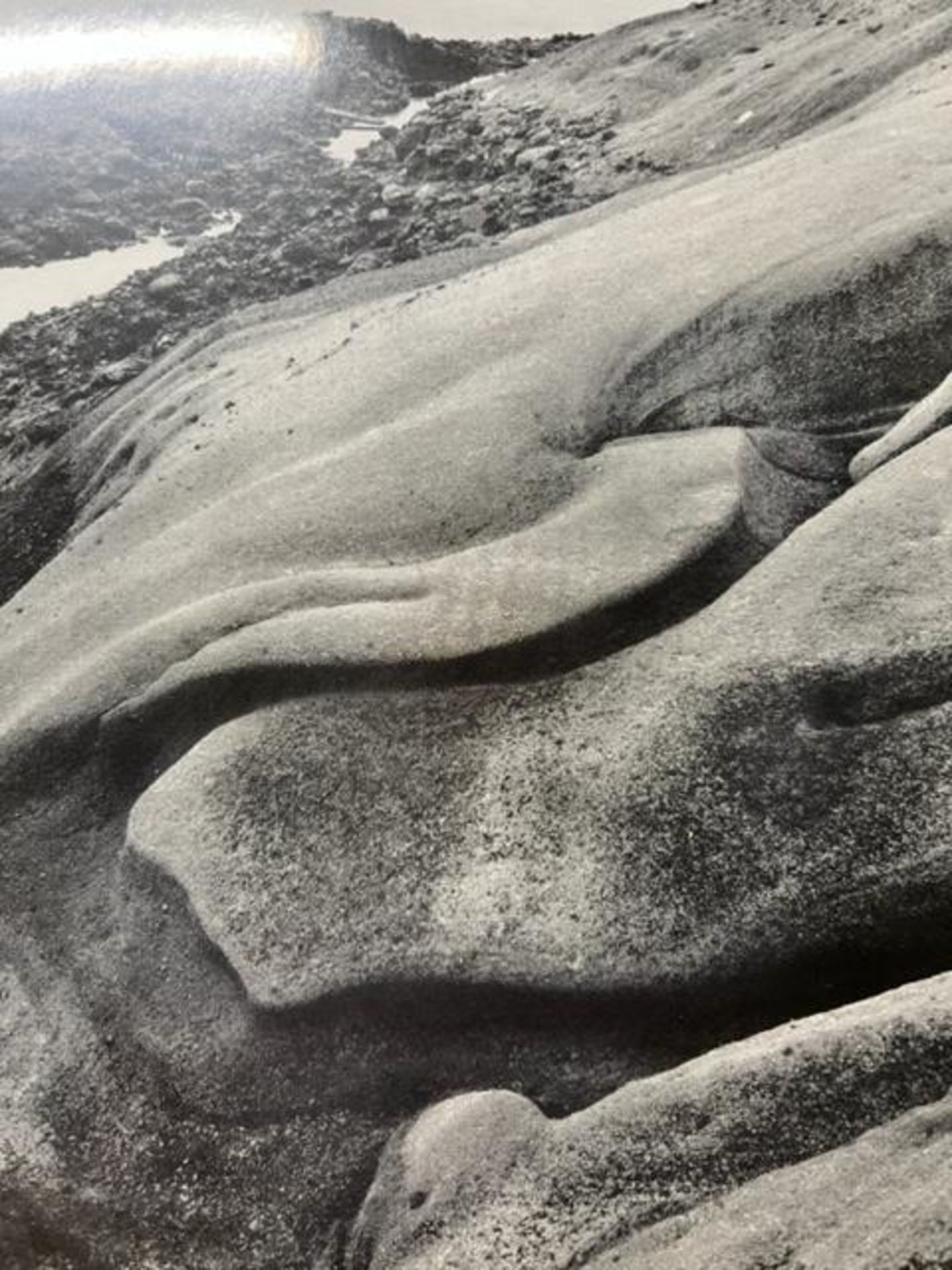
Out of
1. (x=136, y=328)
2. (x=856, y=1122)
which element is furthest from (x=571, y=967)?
(x=136, y=328)

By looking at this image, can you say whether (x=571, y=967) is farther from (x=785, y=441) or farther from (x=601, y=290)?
(x=601, y=290)

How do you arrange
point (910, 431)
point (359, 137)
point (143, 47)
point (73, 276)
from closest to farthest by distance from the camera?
point (910, 431) → point (73, 276) → point (359, 137) → point (143, 47)

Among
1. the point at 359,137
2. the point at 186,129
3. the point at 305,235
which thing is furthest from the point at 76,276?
the point at 359,137

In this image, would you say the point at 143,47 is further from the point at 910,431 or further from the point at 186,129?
the point at 910,431

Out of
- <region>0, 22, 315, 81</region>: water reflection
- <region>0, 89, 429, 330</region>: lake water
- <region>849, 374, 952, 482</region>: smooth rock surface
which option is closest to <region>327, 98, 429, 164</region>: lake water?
<region>0, 89, 429, 330</region>: lake water

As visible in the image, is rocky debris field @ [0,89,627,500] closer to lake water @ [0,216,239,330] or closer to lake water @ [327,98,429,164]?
lake water @ [0,216,239,330]
